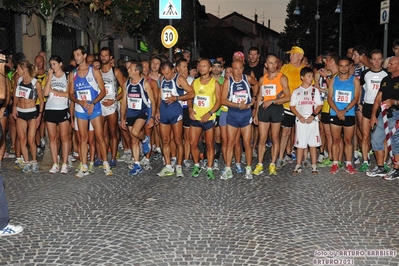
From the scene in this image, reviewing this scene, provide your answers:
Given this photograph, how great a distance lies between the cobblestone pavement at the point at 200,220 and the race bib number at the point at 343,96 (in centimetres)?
123

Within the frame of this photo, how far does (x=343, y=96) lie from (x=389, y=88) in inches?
30.0

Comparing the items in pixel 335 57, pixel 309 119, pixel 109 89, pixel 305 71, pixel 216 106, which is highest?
pixel 335 57

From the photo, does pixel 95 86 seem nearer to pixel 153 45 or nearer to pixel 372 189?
pixel 372 189

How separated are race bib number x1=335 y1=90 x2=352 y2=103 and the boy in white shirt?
0.28m

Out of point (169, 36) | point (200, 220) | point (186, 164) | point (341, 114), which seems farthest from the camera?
point (169, 36)

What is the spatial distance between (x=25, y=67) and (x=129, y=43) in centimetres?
2351

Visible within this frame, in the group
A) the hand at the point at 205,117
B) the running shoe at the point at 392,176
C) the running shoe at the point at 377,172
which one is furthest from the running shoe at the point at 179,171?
the running shoe at the point at 392,176

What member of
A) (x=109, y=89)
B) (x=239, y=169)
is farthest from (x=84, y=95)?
(x=239, y=169)

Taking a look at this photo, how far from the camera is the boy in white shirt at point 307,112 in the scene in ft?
29.5

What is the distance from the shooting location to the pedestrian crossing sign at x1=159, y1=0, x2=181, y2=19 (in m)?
12.6

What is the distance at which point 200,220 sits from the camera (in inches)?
243

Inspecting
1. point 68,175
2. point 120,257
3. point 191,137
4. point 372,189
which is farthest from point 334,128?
point 120,257

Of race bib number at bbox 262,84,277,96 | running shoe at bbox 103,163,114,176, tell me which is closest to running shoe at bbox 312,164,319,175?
race bib number at bbox 262,84,277,96

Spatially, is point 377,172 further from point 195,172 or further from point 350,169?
point 195,172
